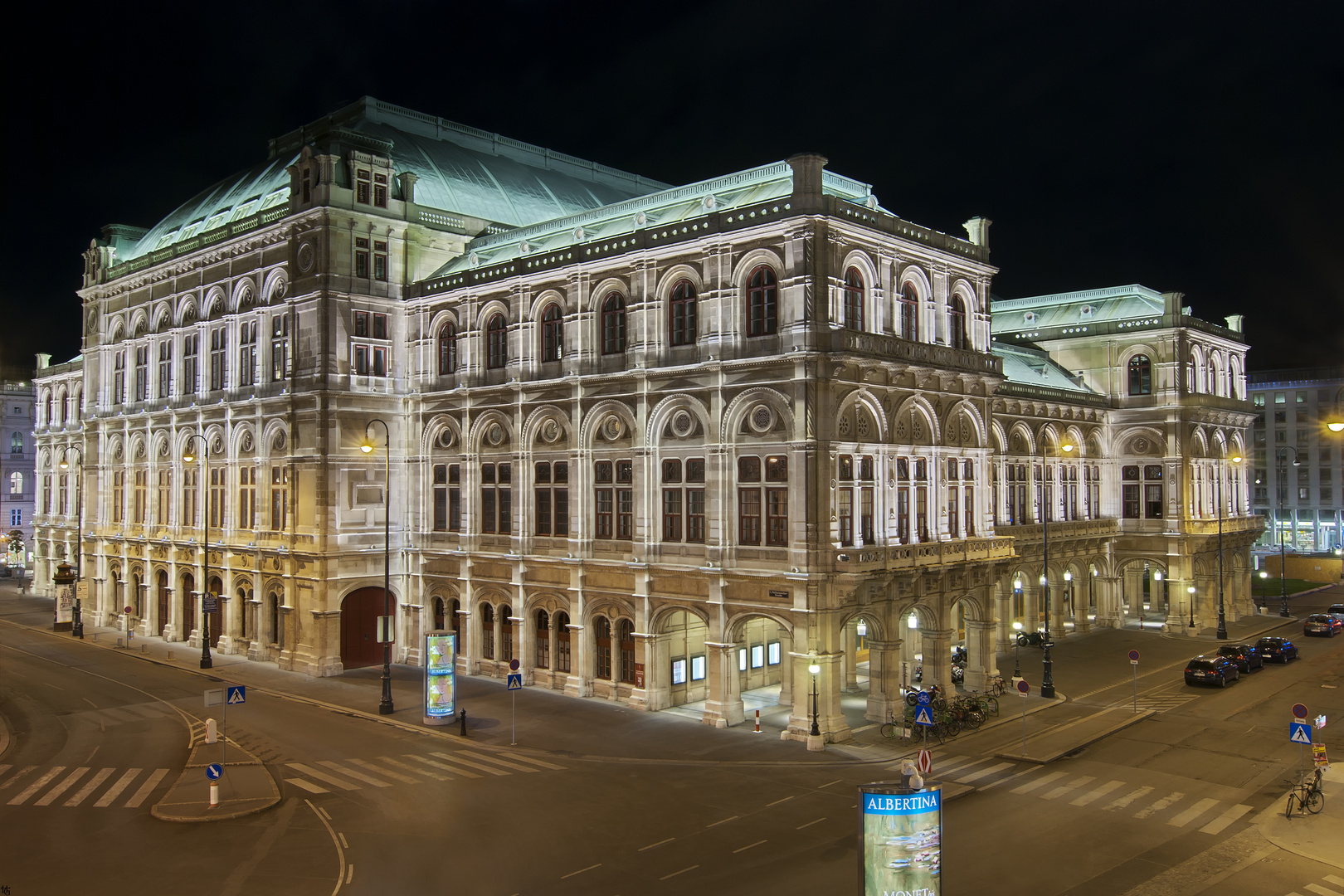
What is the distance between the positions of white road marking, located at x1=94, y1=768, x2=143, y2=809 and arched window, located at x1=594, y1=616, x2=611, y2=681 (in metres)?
18.1

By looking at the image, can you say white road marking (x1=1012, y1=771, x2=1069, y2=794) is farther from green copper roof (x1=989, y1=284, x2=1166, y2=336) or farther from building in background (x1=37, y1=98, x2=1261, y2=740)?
green copper roof (x1=989, y1=284, x2=1166, y2=336)

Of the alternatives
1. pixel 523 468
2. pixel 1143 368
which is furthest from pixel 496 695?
pixel 1143 368

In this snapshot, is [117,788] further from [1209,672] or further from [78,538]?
[78,538]

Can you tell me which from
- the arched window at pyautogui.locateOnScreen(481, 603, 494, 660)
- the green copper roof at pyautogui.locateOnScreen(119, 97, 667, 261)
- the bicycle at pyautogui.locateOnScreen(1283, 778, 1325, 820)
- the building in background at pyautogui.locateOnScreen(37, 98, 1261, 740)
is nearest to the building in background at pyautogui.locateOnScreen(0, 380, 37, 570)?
the building in background at pyautogui.locateOnScreen(37, 98, 1261, 740)

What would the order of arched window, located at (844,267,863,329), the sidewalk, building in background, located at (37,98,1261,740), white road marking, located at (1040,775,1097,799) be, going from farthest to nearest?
arched window, located at (844,267,863,329), building in background, located at (37,98,1261,740), white road marking, located at (1040,775,1097,799), the sidewalk

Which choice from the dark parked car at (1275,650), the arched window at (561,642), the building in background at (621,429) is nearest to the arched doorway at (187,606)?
the building in background at (621,429)

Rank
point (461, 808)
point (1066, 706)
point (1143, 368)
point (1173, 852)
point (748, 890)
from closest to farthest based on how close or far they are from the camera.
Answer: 1. point (748, 890)
2. point (1173, 852)
3. point (461, 808)
4. point (1066, 706)
5. point (1143, 368)

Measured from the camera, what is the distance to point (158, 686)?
153 ft

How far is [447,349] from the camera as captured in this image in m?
51.8

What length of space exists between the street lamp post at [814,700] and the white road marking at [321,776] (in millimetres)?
14901

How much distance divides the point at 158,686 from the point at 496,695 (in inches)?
638

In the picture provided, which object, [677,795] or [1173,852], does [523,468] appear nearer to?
[677,795]

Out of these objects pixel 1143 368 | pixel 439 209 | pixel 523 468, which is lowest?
pixel 523 468

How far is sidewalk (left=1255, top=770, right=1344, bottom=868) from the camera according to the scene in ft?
79.9
